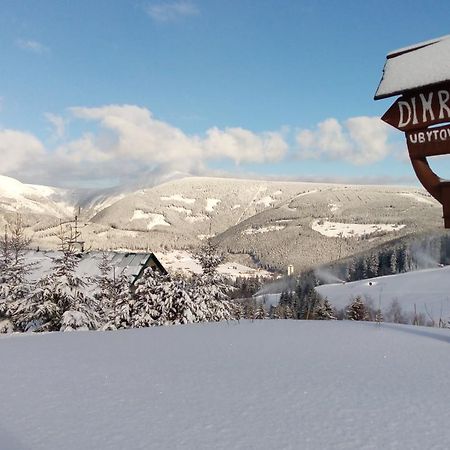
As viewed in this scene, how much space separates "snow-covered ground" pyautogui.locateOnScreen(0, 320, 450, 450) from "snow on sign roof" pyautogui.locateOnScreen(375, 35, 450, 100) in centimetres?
328

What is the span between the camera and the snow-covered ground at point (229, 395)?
2.32 metres

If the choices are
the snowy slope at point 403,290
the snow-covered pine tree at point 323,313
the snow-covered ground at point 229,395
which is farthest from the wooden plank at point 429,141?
the snowy slope at point 403,290

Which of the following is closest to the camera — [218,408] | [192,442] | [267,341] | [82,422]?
[192,442]

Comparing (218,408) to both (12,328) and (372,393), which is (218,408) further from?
(12,328)

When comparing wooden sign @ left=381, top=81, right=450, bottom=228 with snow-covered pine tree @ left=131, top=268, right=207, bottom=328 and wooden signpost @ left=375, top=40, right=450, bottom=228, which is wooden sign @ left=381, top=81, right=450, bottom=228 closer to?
wooden signpost @ left=375, top=40, right=450, bottom=228

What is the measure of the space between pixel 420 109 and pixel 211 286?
15.8 metres

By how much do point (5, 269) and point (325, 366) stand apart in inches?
741

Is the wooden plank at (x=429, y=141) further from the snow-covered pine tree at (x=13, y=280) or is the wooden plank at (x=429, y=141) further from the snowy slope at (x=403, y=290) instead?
the snowy slope at (x=403, y=290)

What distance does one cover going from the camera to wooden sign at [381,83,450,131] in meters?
5.55

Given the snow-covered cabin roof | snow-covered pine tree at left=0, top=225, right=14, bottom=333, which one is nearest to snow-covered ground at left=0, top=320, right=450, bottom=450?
snow-covered pine tree at left=0, top=225, right=14, bottom=333

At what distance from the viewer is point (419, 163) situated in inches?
234

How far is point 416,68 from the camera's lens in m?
5.74

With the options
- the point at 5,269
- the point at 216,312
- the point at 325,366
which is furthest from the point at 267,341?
the point at 5,269

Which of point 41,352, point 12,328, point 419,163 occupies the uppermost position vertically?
point 419,163
